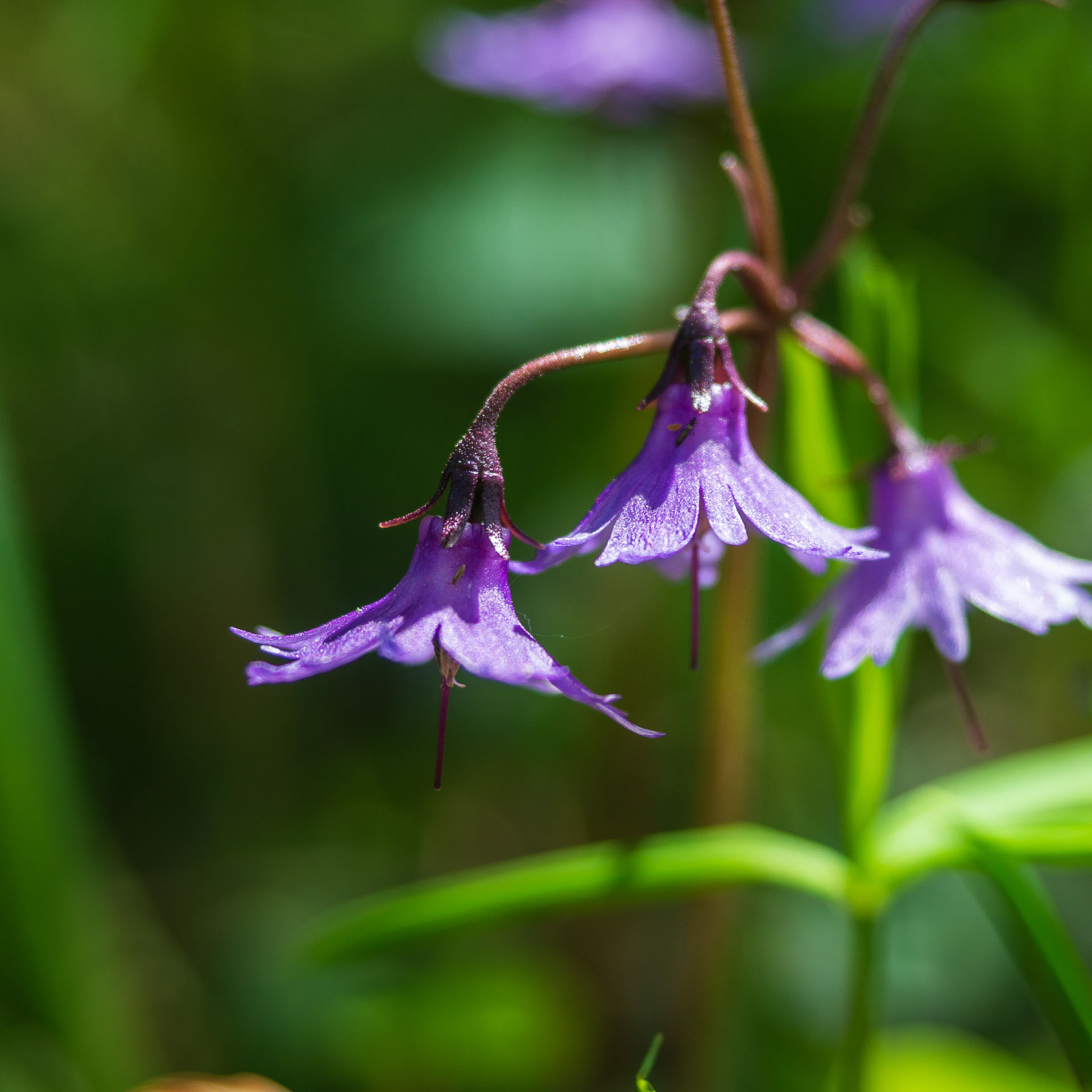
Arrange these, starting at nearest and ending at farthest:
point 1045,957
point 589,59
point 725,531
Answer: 1. point 725,531
2. point 1045,957
3. point 589,59

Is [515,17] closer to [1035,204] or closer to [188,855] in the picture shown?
[1035,204]

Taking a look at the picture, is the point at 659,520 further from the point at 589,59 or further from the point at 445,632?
the point at 589,59

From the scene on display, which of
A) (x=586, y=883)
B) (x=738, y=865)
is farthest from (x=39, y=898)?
(x=738, y=865)

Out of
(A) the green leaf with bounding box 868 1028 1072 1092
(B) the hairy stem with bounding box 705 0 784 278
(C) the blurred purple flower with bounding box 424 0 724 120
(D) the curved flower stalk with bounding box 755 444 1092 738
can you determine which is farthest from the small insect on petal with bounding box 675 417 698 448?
(C) the blurred purple flower with bounding box 424 0 724 120

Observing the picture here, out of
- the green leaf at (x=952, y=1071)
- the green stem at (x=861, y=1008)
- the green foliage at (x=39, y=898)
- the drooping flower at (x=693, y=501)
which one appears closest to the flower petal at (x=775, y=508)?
the drooping flower at (x=693, y=501)

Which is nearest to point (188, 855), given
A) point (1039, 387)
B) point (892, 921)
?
point (892, 921)

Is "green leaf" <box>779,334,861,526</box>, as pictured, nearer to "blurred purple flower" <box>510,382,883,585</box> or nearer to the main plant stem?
the main plant stem
